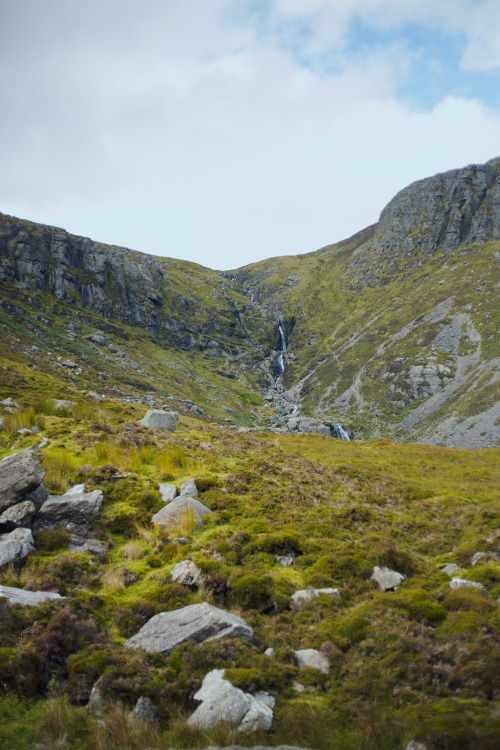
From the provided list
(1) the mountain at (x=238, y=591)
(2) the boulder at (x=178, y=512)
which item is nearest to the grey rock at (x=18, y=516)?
(1) the mountain at (x=238, y=591)

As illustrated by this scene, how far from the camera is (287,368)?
19138cm

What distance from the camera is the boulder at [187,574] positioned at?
1144 centimetres

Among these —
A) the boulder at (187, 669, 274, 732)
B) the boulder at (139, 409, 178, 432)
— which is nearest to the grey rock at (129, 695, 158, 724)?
the boulder at (187, 669, 274, 732)

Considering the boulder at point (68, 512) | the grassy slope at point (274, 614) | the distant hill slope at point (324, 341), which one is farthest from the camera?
the distant hill slope at point (324, 341)

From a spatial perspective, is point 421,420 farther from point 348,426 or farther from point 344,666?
point 344,666

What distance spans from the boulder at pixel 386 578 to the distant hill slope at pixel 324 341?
83941 millimetres

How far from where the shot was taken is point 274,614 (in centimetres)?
1088

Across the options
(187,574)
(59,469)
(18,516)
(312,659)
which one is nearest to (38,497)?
(18,516)

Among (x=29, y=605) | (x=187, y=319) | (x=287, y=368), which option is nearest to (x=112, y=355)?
(x=187, y=319)

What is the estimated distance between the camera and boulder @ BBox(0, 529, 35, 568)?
1093 centimetres

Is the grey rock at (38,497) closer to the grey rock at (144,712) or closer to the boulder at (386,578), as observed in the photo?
the grey rock at (144,712)

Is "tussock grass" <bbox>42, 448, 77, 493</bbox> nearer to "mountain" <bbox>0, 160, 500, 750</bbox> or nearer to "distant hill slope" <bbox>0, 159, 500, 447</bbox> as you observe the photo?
"mountain" <bbox>0, 160, 500, 750</bbox>

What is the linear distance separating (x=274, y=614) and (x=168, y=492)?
8.21 m

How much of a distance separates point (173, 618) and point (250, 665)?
233cm
